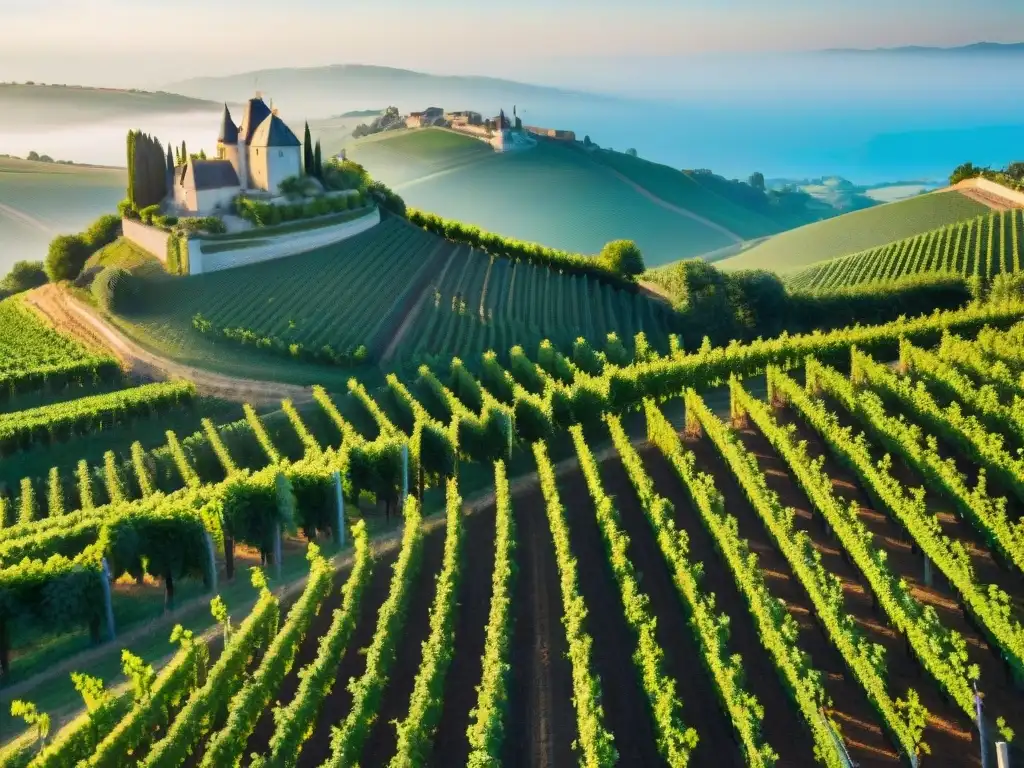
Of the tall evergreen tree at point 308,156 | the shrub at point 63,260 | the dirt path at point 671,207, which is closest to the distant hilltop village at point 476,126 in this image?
the dirt path at point 671,207

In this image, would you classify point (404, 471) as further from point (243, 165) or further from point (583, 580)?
point (243, 165)

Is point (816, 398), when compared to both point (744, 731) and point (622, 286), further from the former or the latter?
point (622, 286)

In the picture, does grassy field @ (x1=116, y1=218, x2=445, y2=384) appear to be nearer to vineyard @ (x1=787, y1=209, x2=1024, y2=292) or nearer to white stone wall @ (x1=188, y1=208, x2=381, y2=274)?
white stone wall @ (x1=188, y1=208, x2=381, y2=274)

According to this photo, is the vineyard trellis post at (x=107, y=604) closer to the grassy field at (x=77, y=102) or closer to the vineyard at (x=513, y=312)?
the vineyard at (x=513, y=312)

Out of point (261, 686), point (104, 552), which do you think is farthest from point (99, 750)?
point (104, 552)

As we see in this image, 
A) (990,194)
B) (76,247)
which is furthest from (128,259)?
(990,194)

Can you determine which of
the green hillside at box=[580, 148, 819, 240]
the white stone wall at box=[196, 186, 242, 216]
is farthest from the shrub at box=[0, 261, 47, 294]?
the green hillside at box=[580, 148, 819, 240]
